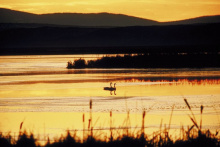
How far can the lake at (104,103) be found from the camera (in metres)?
15.1

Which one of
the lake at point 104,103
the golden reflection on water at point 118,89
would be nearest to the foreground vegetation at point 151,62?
the lake at point 104,103

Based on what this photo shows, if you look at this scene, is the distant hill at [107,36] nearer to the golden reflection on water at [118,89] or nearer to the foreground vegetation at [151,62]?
the foreground vegetation at [151,62]

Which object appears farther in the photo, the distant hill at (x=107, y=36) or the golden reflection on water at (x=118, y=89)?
the distant hill at (x=107, y=36)

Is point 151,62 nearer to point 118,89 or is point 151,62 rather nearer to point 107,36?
point 118,89

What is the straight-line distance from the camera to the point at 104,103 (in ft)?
68.7

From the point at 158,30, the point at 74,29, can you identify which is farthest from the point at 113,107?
the point at 74,29

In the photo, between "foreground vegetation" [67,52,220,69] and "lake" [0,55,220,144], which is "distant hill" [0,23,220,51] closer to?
"foreground vegetation" [67,52,220,69]

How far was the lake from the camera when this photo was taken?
1508 cm

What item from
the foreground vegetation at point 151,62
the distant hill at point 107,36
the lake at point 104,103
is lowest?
the lake at point 104,103

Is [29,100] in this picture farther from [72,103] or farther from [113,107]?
[113,107]

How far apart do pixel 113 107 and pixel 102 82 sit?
36.6 feet

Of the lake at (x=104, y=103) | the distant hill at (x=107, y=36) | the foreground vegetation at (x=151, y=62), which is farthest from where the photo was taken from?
the distant hill at (x=107, y=36)

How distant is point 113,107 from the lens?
1966cm

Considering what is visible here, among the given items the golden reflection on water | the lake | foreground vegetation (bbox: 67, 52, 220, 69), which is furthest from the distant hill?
the golden reflection on water
